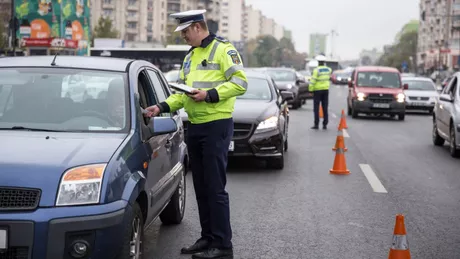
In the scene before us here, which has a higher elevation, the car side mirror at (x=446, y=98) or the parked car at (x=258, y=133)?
the car side mirror at (x=446, y=98)

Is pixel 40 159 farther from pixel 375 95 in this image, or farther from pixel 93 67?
pixel 375 95

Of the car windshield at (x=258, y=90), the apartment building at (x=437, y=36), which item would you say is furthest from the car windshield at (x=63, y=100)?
the apartment building at (x=437, y=36)

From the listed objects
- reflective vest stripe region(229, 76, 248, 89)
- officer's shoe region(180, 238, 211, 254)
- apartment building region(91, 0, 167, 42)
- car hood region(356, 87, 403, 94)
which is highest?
apartment building region(91, 0, 167, 42)

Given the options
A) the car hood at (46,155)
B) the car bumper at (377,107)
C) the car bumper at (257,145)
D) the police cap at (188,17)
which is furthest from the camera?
the car bumper at (377,107)

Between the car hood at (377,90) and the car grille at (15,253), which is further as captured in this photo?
the car hood at (377,90)

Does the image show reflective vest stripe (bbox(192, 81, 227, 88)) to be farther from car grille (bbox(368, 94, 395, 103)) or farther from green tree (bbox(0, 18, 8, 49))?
green tree (bbox(0, 18, 8, 49))

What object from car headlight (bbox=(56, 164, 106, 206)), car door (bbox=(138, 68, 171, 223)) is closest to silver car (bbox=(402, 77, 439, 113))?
car door (bbox=(138, 68, 171, 223))

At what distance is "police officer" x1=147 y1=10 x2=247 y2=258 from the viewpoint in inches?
248

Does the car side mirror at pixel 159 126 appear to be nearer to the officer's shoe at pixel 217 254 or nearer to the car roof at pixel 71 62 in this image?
the car roof at pixel 71 62

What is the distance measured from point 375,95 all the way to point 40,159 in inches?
920

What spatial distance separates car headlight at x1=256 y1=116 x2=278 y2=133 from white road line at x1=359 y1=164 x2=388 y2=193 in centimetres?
156

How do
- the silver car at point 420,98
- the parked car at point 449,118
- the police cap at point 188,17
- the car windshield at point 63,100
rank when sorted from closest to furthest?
1. the car windshield at point 63,100
2. the police cap at point 188,17
3. the parked car at point 449,118
4. the silver car at point 420,98

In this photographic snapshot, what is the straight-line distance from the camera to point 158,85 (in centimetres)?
763

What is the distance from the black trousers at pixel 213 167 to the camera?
250 inches
